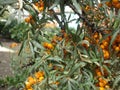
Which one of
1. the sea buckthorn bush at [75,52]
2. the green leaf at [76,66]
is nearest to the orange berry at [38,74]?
the sea buckthorn bush at [75,52]

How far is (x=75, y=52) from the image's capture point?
170cm

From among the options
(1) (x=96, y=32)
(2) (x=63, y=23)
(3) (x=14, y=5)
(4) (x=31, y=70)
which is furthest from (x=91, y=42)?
(3) (x=14, y=5)

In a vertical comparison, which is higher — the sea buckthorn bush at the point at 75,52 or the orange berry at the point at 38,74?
the sea buckthorn bush at the point at 75,52

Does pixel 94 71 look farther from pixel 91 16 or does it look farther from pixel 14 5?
pixel 14 5

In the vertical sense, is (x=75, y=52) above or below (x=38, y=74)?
above

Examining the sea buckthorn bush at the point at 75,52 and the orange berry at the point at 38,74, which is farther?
the orange berry at the point at 38,74

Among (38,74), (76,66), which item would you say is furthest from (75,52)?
(38,74)

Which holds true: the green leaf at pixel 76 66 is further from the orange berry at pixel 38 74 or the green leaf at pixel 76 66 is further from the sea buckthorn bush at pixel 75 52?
the orange berry at pixel 38 74

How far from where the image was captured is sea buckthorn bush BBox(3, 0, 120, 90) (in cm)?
168

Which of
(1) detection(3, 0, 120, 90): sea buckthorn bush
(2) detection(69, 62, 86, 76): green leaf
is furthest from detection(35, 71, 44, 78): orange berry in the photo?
(2) detection(69, 62, 86, 76): green leaf

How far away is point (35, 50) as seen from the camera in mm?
1748

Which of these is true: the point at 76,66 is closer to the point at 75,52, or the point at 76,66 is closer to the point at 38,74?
the point at 75,52

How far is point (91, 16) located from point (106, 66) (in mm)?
331

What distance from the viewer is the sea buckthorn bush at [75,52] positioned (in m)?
1.68
